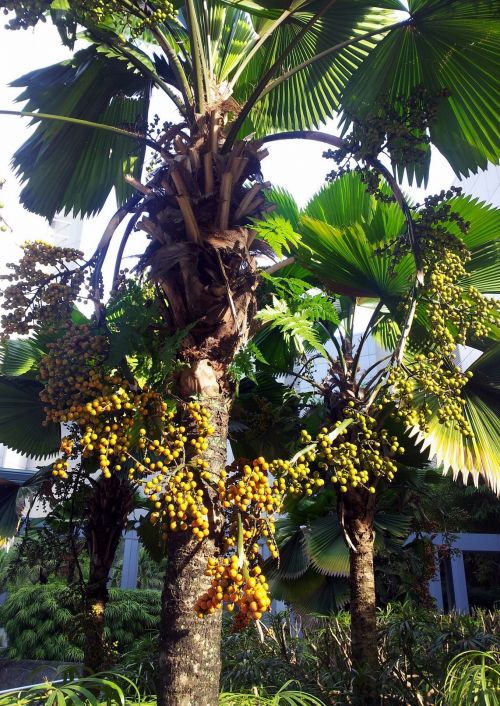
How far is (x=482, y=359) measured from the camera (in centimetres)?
410

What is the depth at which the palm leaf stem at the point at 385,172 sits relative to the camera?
244 centimetres

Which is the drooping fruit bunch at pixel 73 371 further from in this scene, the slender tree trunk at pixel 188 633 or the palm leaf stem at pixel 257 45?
the palm leaf stem at pixel 257 45

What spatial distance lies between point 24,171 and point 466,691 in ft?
12.6

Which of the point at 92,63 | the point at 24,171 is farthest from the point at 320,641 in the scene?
the point at 92,63

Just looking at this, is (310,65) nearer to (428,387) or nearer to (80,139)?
(80,139)

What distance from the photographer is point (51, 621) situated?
11.2 metres

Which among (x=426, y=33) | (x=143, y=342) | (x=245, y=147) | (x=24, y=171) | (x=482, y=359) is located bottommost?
(x=143, y=342)

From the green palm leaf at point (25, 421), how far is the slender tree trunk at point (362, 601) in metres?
2.42

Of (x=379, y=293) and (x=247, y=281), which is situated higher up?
(x=379, y=293)

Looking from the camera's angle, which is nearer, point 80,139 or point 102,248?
point 102,248

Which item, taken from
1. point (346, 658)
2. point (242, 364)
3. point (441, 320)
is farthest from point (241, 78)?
point (346, 658)

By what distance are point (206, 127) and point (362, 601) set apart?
3.27m

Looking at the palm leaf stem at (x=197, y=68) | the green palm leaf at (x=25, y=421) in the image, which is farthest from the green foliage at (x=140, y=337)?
the green palm leaf at (x=25, y=421)

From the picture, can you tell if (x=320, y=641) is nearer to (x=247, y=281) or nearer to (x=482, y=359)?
(x=482, y=359)
